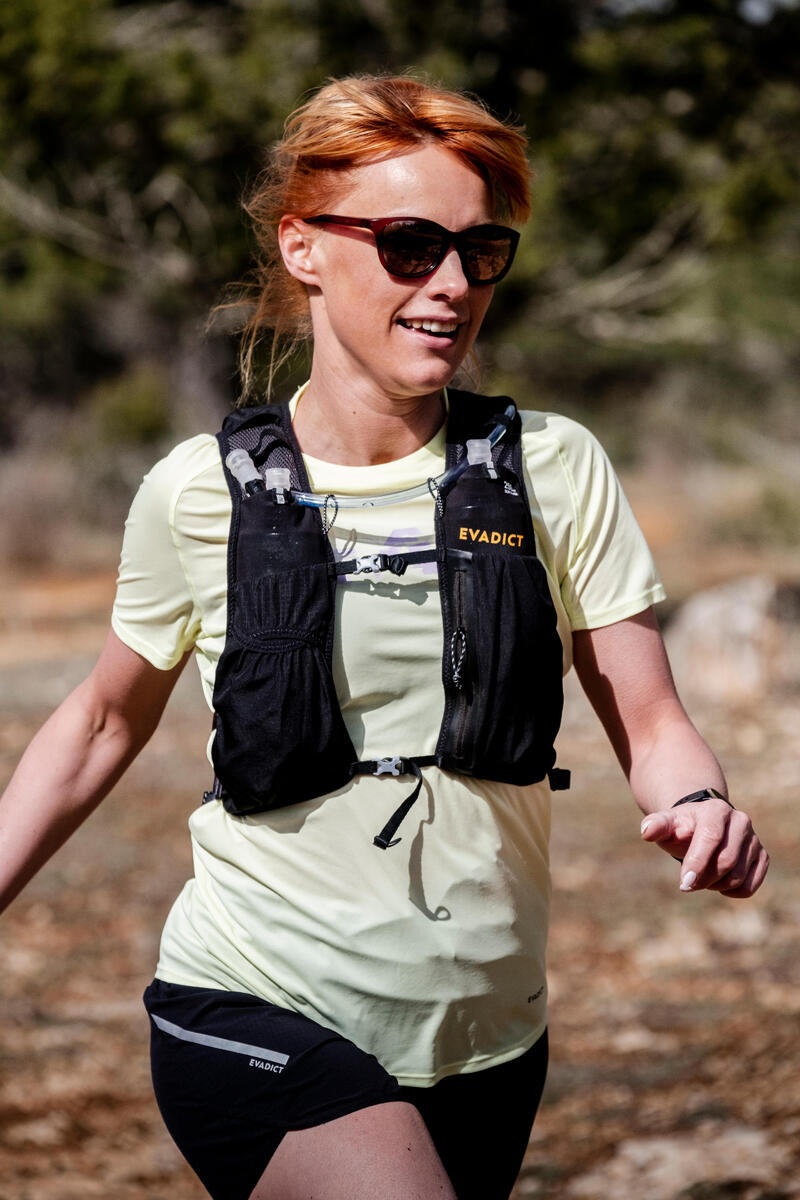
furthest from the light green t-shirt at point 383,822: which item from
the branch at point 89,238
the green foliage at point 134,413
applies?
the green foliage at point 134,413

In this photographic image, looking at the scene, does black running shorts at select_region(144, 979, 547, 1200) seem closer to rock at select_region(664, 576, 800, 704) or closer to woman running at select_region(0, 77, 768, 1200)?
woman running at select_region(0, 77, 768, 1200)

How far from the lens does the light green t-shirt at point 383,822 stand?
181 cm

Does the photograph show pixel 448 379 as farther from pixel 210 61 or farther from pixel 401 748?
pixel 210 61

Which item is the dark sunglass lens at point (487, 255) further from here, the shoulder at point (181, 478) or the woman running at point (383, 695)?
the shoulder at point (181, 478)

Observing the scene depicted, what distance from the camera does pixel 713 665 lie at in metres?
9.27

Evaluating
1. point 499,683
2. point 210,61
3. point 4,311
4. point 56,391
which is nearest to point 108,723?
point 499,683

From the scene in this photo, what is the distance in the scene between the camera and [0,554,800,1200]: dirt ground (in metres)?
3.73

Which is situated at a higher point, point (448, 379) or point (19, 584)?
point (19, 584)

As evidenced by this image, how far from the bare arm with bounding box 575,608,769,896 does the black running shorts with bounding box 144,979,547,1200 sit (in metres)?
0.41

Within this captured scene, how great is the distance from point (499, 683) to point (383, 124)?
2.37ft

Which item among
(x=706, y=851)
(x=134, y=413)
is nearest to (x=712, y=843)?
(x=706, y=851)

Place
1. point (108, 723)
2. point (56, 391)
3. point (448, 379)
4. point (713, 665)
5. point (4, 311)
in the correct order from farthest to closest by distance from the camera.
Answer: point (56, 391), point (4, 311), point (713, 665), point (108, 723), point (448, 379)

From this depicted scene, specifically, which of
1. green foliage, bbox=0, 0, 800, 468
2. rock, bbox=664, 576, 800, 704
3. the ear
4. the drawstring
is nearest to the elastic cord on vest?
the drawstring

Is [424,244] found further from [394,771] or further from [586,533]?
[394,771]
